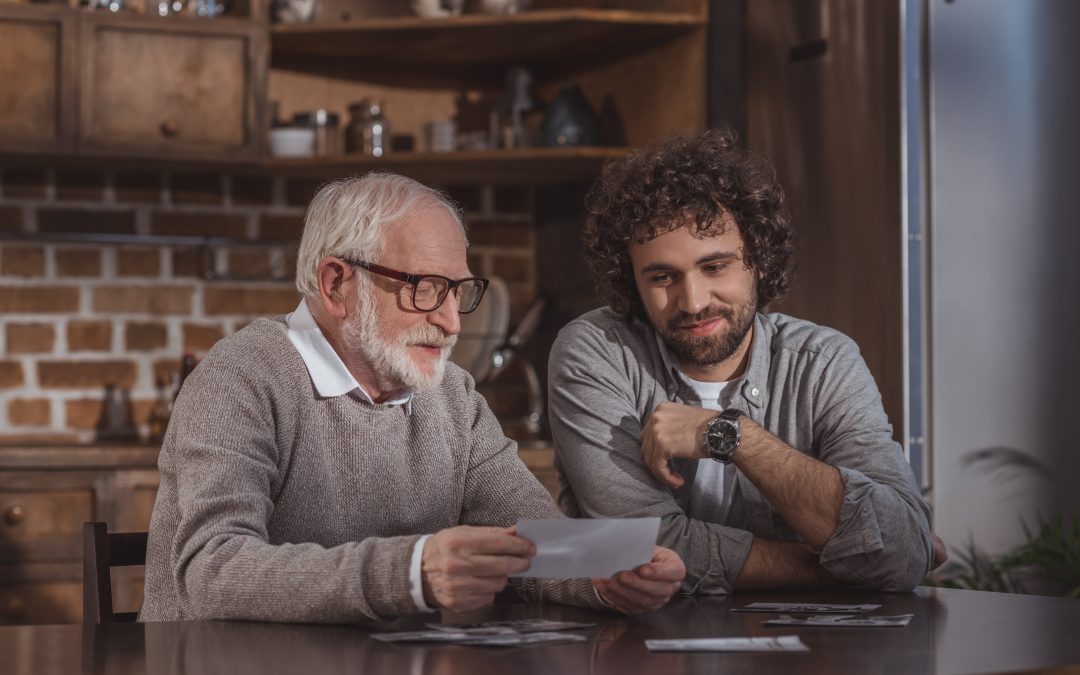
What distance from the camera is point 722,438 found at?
6.64 feet

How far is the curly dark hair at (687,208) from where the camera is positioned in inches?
88.8

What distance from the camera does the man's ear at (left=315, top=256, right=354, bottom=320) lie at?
1923 mm

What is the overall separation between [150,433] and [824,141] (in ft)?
6.62

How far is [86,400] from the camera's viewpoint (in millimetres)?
3906

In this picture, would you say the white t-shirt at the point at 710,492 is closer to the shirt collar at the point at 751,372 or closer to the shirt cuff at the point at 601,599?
the shirt collar at the point at 751,372

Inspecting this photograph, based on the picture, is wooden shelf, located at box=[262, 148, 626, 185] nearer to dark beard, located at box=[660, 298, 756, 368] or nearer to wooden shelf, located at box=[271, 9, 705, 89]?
wooden shelf, located at box=[271, 9, 705, 89]

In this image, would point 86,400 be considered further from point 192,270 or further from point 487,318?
point 487,318

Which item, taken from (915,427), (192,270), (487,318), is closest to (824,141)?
(915,427)

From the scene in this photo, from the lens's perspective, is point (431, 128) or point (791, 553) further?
point (431, 128)

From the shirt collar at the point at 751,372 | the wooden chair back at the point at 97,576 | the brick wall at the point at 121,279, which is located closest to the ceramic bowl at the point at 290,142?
the brick wall at the point at 121,279

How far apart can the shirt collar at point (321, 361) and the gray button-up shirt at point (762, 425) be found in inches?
15.5

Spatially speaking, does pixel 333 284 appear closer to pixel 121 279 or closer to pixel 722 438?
pixel 722 438

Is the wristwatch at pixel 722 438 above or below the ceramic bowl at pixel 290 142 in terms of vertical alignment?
below

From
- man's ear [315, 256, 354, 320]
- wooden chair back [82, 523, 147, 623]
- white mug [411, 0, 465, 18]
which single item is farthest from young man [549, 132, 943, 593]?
white mug [411, 0, 465, 18]
